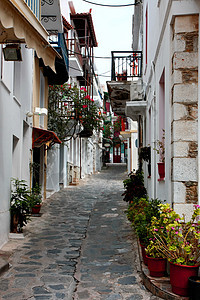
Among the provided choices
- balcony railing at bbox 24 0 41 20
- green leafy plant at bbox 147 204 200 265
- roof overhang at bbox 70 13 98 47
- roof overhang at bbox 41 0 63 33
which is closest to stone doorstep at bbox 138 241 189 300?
green leafy plant at bbox 147 204 200 265

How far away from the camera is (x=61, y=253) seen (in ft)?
23.3

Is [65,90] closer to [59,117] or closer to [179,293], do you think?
[59,117]

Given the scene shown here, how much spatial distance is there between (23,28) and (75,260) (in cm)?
397

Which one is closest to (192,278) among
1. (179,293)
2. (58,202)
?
(179,293)

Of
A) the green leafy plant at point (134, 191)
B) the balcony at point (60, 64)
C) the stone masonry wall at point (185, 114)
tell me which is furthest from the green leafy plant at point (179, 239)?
the balcony at point (60, 64)

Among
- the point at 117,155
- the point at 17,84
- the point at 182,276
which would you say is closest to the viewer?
the point at 182,276

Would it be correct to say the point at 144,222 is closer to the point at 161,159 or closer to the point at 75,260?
the point at 75,260

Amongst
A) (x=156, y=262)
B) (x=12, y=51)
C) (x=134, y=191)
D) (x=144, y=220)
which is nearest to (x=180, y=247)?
(x=156, y=262)

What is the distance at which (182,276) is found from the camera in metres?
4.27

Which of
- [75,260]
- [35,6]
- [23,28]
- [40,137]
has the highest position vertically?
[35,6]

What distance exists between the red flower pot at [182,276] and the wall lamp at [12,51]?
436 centimetres

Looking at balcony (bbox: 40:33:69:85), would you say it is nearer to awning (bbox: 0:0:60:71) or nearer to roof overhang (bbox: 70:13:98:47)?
awning (bbox: 0:0:60:71)

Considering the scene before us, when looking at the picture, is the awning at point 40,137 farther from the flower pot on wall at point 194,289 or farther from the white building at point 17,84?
the flower pot on wall at point 194,289

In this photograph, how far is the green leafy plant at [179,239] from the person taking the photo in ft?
Result: 14.4
